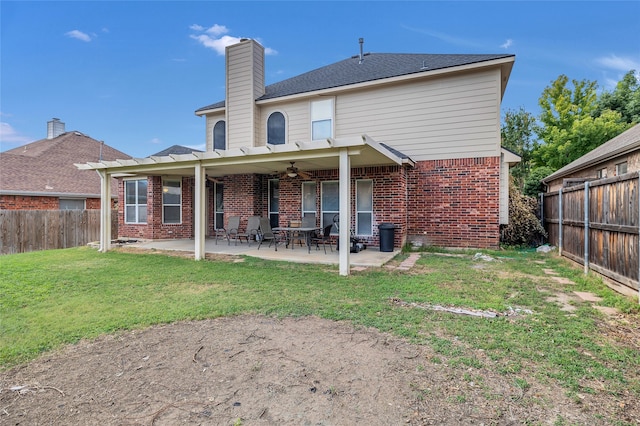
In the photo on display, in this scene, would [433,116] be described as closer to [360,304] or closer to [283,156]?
[283,156]

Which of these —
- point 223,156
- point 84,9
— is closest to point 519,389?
point 223,156

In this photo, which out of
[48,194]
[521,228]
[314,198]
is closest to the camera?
[314,198]

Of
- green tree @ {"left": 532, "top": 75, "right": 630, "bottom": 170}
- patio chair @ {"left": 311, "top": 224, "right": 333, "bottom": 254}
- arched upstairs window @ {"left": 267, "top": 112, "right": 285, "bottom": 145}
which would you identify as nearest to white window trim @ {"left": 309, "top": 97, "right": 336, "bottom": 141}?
arched upstairs window @ {"left": 267, "top": 112, "right": 285, "bottom": 145}

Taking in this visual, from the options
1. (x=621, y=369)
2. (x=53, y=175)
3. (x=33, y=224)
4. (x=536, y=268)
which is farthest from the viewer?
(x=53, y=175)

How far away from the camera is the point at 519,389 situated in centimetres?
243

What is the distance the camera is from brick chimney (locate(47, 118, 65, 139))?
21203 mm

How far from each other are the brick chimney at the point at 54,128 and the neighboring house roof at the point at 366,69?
15.0 m

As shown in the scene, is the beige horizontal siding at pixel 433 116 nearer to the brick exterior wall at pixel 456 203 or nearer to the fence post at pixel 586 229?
the brick exterior wall at pixel 456 203

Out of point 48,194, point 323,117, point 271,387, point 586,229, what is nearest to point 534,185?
point 586,229

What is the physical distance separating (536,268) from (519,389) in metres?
5.85

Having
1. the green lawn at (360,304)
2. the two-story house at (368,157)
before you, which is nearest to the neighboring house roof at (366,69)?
the two-story house at (368,157)

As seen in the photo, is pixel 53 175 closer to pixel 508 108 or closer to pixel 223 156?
pixel 223 156

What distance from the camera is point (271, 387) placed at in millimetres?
2510

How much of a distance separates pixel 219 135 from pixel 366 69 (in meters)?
6.26
